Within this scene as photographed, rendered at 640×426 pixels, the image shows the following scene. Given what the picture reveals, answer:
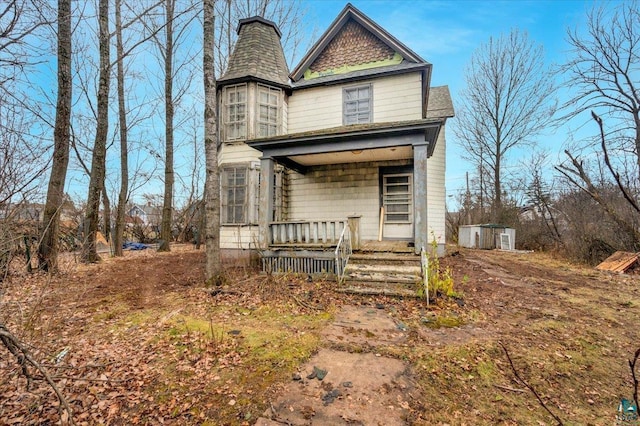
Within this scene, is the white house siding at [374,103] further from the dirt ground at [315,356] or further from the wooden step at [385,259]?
the dirt ground at [315,356]

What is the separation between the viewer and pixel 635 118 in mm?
9883

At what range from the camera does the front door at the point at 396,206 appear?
A: 33.2 ft

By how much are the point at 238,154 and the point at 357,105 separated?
457 centimetres

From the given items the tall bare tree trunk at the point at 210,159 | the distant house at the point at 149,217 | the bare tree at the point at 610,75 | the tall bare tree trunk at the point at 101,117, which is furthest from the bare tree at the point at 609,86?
the distant house at the point at 149,217

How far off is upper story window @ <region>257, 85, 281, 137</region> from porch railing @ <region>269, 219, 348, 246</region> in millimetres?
3932

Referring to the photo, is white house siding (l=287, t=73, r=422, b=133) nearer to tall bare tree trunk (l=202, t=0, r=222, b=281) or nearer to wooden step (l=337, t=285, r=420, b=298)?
tall bare tree trunk (l=202, t=0, r=222, b=281)

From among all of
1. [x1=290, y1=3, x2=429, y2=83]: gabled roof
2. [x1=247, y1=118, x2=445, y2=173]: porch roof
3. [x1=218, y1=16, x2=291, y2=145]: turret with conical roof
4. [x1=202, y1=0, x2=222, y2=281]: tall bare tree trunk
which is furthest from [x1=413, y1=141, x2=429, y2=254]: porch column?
[x1=218, y1=16, x2=291, y2=145]: turret with conical roof

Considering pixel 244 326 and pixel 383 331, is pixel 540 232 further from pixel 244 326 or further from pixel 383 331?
pixel 244 326

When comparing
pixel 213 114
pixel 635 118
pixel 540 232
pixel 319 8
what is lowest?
pixel 540 232

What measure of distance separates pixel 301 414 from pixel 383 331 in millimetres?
2131

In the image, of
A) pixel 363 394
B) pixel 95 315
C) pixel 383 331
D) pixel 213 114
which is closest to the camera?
pixel 363 394

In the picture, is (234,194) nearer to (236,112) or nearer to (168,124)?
Result: (236,112)

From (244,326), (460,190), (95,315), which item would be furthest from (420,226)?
(460,190)

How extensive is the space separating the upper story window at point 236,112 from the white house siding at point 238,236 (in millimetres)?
3132
